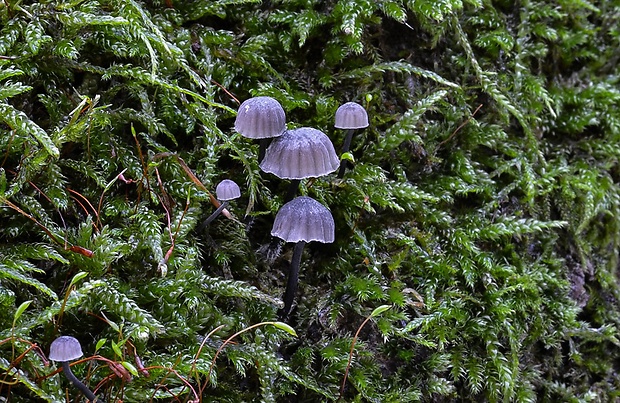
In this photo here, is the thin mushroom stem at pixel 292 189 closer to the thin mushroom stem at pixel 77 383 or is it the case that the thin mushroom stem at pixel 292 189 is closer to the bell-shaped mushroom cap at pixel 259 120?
the bell-shaped mushroom cap at pixel 259 120

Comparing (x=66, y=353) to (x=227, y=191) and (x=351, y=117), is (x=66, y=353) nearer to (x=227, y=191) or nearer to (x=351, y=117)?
(x=227, y=191)

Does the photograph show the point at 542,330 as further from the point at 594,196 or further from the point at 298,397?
the point at 298,397

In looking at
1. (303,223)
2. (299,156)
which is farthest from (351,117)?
(303,223)

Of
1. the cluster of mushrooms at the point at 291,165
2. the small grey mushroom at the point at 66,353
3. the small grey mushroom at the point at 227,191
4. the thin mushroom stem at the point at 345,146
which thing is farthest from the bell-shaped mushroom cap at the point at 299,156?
the small grey mushroom at the point at 66,353

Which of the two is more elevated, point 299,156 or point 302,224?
point 299,156

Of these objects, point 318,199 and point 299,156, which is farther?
point 318,199

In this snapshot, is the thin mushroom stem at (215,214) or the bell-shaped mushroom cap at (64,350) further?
the thin mushroom stem at (215,214)
